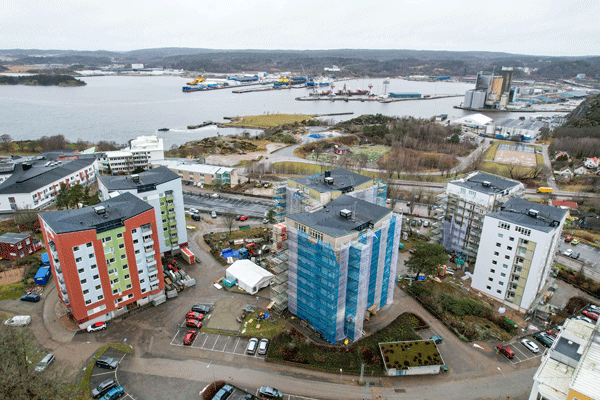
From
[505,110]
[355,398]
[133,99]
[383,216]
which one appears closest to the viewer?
[355,398]

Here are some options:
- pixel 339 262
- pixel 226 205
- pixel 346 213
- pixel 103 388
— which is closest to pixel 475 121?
pixel 226 205

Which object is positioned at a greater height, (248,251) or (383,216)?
(383,216)

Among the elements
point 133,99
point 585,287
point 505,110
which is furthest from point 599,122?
point 133,99

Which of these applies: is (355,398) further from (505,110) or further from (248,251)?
(505,110)

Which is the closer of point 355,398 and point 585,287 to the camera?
point 355,398

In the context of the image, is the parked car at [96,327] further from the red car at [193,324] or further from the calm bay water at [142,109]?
the calm bay water at [142,109]

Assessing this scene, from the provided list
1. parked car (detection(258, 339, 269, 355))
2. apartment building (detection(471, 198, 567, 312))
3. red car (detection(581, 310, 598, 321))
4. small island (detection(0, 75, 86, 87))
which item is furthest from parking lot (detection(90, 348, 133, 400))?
small island (detection(0, 75, 86, 87))
